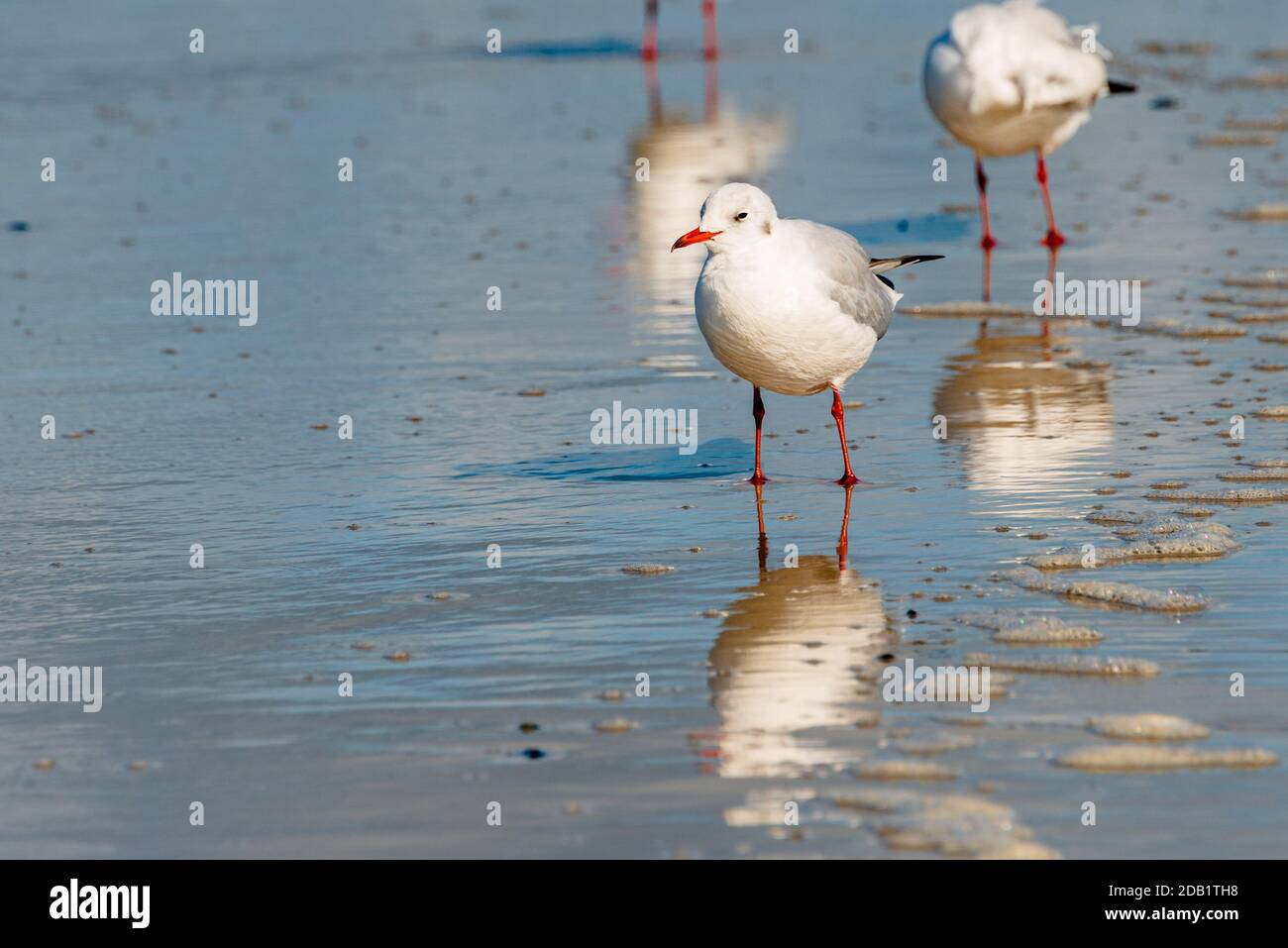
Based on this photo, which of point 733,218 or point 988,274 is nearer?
point 733,218

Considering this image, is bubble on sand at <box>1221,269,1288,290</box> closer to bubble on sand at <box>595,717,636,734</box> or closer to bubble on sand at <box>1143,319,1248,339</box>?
bubble on sand at <box>1143,319,1248,339</box>

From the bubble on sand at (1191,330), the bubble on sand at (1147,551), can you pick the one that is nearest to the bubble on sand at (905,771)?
the bubble on sand at (1147,551)

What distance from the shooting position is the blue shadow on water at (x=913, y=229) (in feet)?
44.6

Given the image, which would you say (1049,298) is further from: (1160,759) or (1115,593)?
(1160,759)

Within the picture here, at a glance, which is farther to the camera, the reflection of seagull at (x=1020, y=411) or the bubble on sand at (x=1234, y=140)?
the bubble on sand at (x=1234, y=140)

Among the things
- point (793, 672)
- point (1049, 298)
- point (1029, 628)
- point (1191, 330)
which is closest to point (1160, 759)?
point (1029, 628)

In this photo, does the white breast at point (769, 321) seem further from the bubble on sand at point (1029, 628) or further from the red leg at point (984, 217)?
the red leg at point (984, 217)

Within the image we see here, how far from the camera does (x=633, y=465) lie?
8.90 m

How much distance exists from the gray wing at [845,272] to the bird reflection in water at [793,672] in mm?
1237

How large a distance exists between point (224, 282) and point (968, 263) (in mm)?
4886

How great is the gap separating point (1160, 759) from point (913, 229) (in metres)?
9.07

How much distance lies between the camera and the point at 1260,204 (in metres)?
14.2
